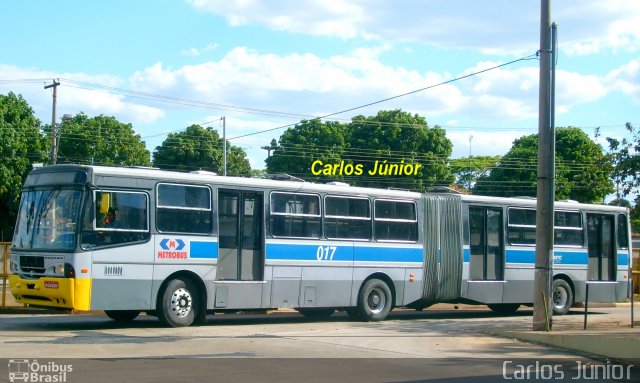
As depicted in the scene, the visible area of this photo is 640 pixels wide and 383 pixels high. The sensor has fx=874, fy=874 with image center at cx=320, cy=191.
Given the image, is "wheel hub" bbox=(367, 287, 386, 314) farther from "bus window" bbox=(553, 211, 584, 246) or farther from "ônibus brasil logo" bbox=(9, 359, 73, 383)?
"ônibus brasil logo" bbox=(9, 359, 73, 383)

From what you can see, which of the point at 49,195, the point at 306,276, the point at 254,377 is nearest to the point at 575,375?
the point at 254,377

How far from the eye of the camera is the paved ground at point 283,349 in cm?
1221

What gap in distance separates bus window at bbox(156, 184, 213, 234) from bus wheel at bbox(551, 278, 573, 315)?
36.8 ft

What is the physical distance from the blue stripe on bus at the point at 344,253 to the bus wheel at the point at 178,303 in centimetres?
200

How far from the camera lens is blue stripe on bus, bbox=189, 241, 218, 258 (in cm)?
1823

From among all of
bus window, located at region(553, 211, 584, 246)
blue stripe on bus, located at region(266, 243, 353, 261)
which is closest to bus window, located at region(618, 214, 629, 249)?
bus window, located at region(553, 211, 584, 246)

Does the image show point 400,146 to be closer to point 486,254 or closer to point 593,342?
point 486,254

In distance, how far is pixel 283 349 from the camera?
592 inches

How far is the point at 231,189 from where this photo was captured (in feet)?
62.7

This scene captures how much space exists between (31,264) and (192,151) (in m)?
45.2

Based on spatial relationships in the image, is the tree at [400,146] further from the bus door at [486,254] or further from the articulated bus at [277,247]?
the bus door at [486,254]

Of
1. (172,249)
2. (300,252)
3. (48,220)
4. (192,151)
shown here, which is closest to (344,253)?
(300,252)

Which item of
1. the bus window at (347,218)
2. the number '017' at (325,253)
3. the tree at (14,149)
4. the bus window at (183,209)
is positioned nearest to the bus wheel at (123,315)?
the bus window at (183,209)

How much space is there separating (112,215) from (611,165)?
12698 mm
